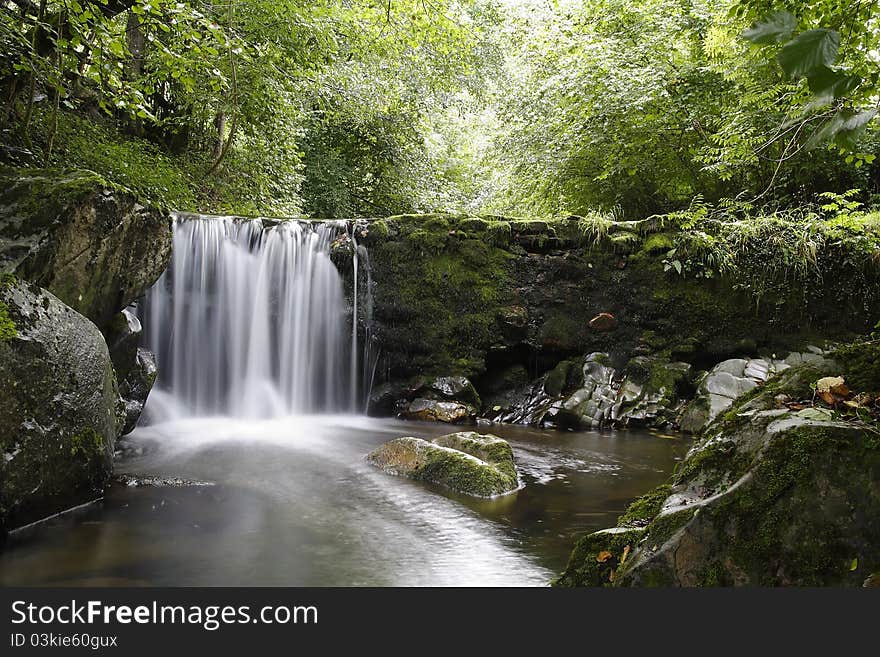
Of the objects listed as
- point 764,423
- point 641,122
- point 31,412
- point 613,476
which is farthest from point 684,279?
point 31,412

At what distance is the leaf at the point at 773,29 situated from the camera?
0.98 metres

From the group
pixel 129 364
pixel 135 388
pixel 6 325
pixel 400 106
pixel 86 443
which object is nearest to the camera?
pixel 6 325

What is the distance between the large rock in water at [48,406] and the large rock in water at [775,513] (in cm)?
355

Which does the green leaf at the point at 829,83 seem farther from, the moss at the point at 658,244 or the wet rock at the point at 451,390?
the moss at the point at 658,244

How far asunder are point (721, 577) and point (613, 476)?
13.8 ft

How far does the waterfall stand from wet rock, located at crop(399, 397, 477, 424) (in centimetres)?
95

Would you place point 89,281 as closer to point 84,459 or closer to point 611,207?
point 84,459

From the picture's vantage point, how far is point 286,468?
6.06 meters

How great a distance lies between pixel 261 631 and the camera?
1919 millimetres

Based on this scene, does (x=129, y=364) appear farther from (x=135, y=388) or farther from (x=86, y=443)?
(x=86, y=443)

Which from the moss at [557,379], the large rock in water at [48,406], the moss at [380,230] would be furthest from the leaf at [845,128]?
the moss at [380,230]

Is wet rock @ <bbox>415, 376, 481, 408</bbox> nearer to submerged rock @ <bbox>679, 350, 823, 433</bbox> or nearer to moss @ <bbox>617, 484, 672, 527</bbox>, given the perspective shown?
submerged rock @ <bbox>679, 350, 823, 433</bbox>

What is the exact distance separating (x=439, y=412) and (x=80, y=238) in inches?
222

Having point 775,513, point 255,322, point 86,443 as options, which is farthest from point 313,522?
point 255,322
